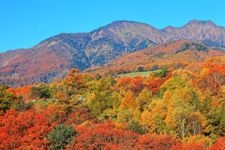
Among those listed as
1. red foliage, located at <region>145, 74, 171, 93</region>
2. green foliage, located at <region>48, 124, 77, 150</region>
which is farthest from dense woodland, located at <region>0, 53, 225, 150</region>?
red foliage, located at <region>145, 74, 171, 93</region>

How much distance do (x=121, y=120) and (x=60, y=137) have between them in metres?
29.6

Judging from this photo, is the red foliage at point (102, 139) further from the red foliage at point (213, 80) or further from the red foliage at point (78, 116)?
the red foliage at point (213, 80)

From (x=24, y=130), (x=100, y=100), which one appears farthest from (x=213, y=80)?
(x=24, y=130)

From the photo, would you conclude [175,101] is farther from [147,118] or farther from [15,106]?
[15,106]

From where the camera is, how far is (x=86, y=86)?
16475 cm

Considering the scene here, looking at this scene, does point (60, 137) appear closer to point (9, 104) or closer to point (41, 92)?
point (9, 104)

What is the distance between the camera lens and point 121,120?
11206 centimetres

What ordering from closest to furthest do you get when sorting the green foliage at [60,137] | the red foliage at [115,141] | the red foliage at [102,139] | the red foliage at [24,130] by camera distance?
the red foliage at [115,141], the red foliage at [102,139], the green foliage at [60,137], the red foliage at [24,130]

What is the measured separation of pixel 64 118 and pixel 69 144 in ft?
97.9

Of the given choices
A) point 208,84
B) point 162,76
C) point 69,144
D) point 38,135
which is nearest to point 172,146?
point 69,144

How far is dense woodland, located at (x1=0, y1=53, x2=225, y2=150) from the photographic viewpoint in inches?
3292

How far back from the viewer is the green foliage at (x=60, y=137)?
84.8m

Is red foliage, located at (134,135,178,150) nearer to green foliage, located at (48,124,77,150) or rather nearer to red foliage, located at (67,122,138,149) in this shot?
red foliage, located at (67,122,138,149)

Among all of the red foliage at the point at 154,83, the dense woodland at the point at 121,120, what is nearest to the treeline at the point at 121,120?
the dense woodland at the point at 121,120
